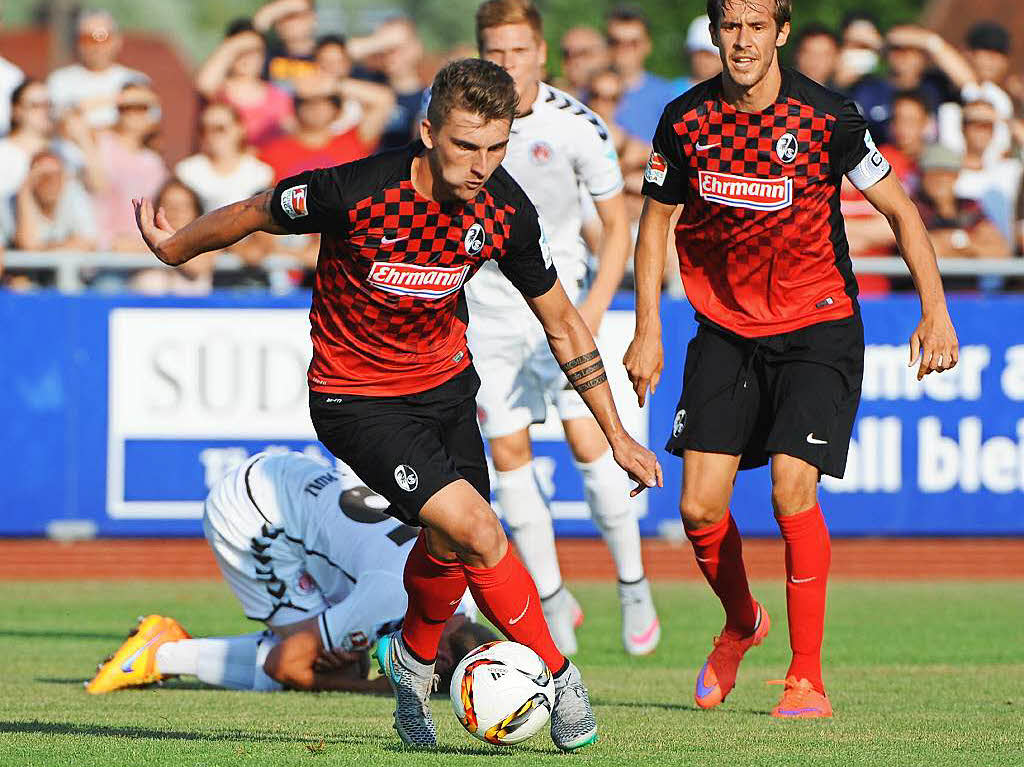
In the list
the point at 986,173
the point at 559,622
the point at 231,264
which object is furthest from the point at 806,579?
the point at 986,173

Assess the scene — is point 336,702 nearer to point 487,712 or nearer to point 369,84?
point 487,712

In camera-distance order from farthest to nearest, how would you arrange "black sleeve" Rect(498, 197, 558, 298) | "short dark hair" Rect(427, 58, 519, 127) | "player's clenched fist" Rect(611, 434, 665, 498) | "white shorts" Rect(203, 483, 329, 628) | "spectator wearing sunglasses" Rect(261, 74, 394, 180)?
"spectator wearing sunglasses" Rect(261, 74, 394, 180)
"white shorts" Rect(203, 483, 329, 628)
"black sleeve" Rect(498, 197, 558, 298)
"player's clenched fist" Rect(611, 434, 665, 498)
"short dark hair" Rect(427, 58, 519, 127)

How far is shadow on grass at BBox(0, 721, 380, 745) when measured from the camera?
634cm

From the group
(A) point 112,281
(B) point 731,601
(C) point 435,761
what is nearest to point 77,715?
(C) point 435,761

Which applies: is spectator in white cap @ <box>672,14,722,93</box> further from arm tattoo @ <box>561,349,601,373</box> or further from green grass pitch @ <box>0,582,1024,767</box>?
arm tattoo @ <box>561,349,601,373</box>

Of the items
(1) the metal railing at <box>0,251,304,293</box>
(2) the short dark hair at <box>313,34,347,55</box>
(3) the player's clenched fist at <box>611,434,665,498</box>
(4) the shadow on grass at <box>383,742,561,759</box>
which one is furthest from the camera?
(2) the short dark hair at <box>313,34,347,55</box>

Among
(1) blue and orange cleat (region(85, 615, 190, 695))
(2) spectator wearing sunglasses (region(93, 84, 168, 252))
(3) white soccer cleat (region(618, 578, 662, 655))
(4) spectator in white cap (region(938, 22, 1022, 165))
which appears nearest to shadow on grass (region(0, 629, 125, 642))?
(1) blue and orange cleat (region(85, 615, 190, 695))

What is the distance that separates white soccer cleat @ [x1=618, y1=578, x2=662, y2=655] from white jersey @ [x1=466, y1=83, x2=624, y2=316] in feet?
5.06

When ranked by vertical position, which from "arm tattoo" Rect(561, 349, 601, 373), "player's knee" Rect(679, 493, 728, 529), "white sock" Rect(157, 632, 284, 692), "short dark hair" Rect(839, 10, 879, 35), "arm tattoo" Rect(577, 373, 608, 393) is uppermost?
"short dark hair" Rect(839, 10, 879, 35)

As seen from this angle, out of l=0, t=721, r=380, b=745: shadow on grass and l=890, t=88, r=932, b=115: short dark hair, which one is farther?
l=890, t=88, r=932, b=115: short dark hair

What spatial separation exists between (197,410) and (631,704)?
234 inches

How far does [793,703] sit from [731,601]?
65 centimetres

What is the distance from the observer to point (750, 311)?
7250mm

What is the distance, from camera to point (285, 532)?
8219mm
